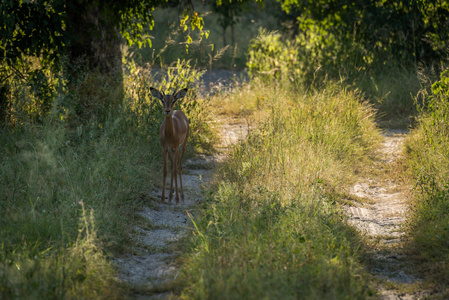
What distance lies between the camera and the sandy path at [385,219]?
4549 millimetres

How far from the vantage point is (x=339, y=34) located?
13258 mm

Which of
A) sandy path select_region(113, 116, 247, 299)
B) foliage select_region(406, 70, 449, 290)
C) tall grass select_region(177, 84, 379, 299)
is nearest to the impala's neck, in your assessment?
sandy path select_region(113, 116, 247, 299)

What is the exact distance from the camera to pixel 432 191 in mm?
5855

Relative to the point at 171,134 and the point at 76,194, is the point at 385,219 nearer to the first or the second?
the point at 171,134

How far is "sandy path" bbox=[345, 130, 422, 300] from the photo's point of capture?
4549mm

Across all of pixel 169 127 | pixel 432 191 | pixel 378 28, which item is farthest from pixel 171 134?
pixel 378 28

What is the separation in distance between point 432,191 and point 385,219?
0.63m

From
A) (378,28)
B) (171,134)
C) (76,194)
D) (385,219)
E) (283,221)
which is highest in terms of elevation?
(378,28)

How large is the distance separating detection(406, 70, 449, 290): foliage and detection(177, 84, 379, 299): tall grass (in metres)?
0.63

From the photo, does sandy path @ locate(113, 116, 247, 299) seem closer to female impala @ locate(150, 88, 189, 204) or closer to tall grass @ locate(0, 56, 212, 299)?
tall grass @ locate(0, 56, 212, 299)

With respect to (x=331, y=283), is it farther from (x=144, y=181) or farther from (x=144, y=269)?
(x=144, y=181)

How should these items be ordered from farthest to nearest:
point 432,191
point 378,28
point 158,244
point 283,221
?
point 378,28 → point 432,191 → point 158,244 → point 283,221

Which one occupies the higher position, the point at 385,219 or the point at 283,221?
the point at 283,221

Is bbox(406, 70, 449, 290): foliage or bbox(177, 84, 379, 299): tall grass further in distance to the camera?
bbox(406, 70, 449, 290): foliage
